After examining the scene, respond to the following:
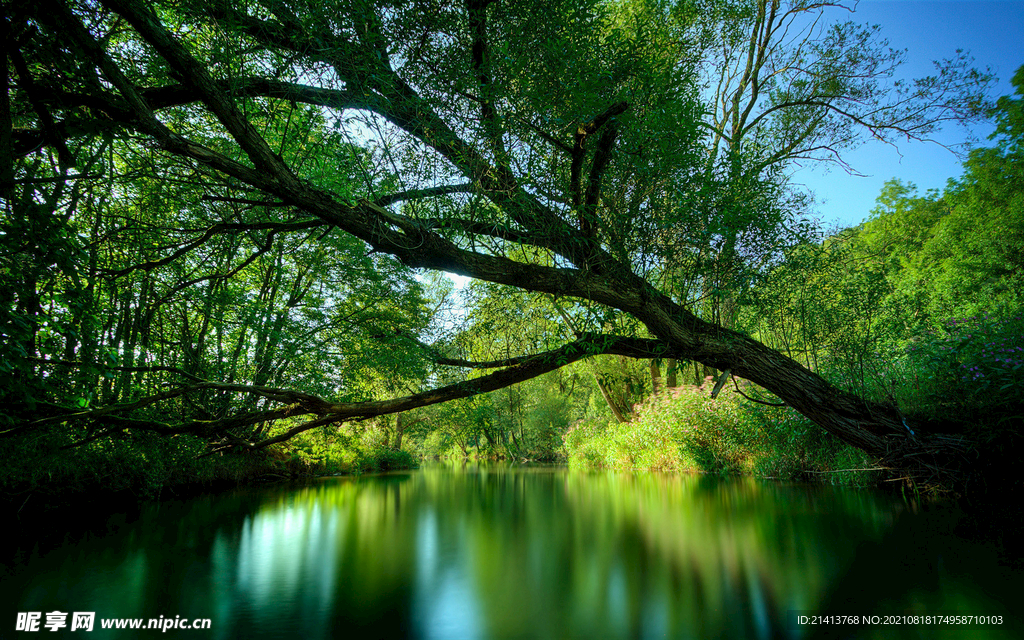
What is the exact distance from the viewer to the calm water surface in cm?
274

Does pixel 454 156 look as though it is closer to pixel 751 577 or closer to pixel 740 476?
pixel 751 577

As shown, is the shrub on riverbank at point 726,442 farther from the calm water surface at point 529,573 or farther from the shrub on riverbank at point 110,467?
the shrub on riverbank at point 110,467

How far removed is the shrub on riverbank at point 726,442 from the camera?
8227mm

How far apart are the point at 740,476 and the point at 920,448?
6594 mm

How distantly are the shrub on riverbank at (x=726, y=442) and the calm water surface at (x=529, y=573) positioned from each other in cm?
156

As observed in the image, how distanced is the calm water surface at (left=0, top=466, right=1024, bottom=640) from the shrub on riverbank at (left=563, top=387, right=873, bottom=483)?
1565 mm

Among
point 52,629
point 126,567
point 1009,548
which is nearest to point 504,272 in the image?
point 52,629

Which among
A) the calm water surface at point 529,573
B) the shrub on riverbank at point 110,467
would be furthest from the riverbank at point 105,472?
the calm water surface at point 529,573

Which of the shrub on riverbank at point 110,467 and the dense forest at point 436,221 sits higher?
the dense forest at point 436,221

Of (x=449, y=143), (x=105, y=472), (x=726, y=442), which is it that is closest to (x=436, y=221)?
(x=449, y=143)

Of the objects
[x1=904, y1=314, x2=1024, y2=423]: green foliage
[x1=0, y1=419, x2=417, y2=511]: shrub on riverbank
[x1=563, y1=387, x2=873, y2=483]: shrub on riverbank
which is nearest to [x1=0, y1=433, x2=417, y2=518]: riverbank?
[x1=0, y1=419, x2=417, y2=511]: shrub on riverbank

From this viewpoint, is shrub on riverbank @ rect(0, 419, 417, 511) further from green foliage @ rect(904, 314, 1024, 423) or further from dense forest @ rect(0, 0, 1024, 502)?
green foliage @ rect(904, 314, 1024, 423)

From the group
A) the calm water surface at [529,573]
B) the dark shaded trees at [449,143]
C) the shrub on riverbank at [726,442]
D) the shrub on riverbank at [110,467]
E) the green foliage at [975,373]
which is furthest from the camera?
the shrub on riverbank at [726,442]

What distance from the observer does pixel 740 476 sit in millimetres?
11133
